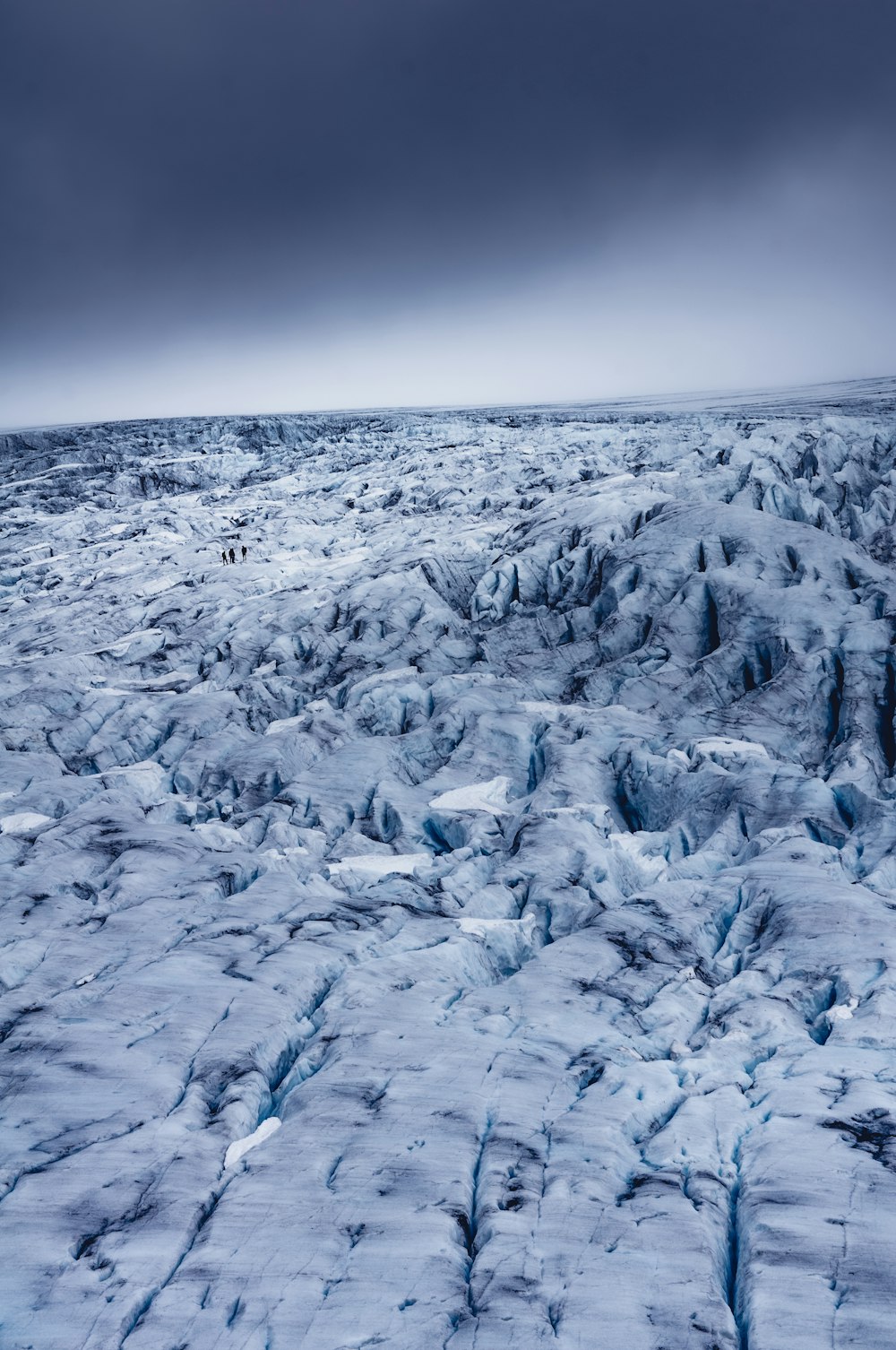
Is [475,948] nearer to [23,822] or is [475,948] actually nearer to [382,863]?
[382,863]

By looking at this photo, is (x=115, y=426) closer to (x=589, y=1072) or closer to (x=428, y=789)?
(x=428, y=789)

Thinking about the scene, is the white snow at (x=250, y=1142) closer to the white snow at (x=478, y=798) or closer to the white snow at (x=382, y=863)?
the white snow at (x=382, y=863)

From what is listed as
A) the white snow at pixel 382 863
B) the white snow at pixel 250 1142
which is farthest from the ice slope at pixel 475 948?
the white snow at pixel 382 863

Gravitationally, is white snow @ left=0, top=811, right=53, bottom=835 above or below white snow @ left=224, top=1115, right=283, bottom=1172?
above

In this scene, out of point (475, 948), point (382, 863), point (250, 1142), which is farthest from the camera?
point (382, 863)

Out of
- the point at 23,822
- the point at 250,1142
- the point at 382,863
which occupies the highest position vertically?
the point at 23,822

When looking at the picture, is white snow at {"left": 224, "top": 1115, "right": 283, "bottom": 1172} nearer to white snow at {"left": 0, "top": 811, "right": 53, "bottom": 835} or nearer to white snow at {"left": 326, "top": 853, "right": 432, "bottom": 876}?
white snow at {"left": 326, "top": 853, "right": 432, "bottom": 876}

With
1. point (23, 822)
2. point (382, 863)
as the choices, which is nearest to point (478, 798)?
point (382, 863)

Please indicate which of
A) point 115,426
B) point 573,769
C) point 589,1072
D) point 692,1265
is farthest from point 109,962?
point 115,426

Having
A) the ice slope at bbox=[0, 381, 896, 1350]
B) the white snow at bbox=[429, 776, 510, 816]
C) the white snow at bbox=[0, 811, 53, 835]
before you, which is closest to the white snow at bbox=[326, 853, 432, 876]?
the ice slope at bbox=[0, 381, 896, 1350]
